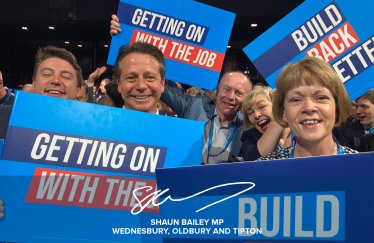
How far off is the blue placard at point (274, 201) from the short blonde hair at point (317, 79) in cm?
52

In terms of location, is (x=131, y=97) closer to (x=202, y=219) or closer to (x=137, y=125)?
(x=137, y=125)

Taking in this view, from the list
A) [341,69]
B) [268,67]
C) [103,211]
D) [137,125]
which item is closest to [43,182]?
[103,211]

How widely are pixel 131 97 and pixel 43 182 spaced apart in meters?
0.58

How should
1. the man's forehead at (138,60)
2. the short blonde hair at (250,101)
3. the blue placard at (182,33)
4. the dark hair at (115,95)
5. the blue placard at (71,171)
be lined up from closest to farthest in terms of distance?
the blue placard at (71,171)
the man's forehead at (138,60)
the short blonde hair at (250,101)
the blue placard at (182,33)
the dark hair at (115,95)

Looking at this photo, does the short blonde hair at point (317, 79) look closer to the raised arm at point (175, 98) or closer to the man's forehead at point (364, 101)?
the raised arm at point (175, 98)

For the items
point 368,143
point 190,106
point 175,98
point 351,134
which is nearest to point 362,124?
point 351,134

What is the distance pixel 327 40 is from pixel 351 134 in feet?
4.91

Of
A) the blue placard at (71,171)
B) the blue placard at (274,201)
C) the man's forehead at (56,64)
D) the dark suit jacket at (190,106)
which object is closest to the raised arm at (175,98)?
the dark suit jacket at (190,106)

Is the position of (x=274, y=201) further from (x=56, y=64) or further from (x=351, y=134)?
(x=351, y=134)

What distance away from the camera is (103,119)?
125 centimetres

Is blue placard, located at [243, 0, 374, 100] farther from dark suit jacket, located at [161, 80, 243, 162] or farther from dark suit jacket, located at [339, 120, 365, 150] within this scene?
dark suit jacket, located at [339, 120, 365, 150]

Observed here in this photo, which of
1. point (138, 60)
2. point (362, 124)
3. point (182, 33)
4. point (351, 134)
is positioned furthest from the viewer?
point (362, 124)

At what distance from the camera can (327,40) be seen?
6.07 feet

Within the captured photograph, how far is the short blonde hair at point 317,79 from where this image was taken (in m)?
1.20
